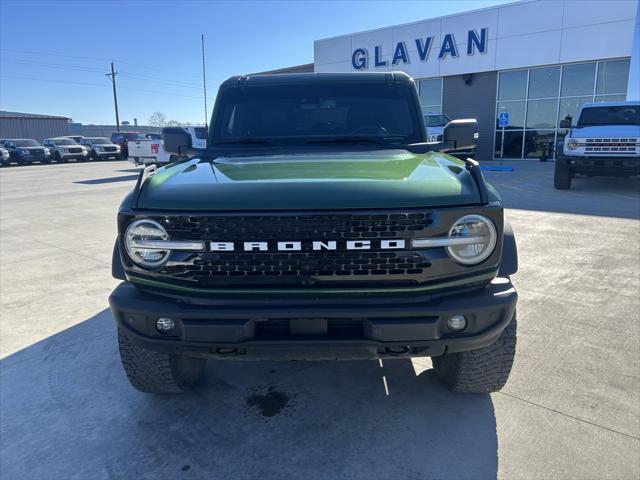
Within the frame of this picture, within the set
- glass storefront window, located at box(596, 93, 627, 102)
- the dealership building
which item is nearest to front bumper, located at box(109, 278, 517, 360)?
the dealership building

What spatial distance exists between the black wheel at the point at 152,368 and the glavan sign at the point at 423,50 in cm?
2145

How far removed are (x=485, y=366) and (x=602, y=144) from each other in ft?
32.4

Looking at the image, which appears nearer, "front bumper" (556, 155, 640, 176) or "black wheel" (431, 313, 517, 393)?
"black wheel" (431, 313, 517, 393)

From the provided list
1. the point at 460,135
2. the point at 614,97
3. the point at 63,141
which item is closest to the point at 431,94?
the point at 614,97

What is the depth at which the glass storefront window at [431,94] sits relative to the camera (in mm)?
22344

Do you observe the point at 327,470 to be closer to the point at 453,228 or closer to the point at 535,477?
the point at 535,477

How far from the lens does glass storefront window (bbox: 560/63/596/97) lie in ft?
59.9

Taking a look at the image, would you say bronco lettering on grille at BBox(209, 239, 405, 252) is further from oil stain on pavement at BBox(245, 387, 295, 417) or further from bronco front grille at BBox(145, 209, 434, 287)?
oil stain on pavement at BBox(245, 387, 295, 417)

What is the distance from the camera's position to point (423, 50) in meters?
22.0

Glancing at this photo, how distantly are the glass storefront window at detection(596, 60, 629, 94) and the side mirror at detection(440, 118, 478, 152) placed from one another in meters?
18.5

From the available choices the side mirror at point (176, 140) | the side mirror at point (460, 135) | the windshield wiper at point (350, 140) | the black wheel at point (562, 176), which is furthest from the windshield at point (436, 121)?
the side mirror at point (176, 140)

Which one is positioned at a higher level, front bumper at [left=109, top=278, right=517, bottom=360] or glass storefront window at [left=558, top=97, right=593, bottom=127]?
glass storefront window at [left=558, top=97, right=593, bottom=127]

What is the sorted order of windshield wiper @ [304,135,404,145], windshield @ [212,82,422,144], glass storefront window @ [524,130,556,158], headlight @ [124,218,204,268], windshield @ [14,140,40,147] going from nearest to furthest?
1. headlight @ [124,218,204,268]
2. windshield wiper @ [304,135,404,145]
3. windshield @ [212,82,422,144]
4. glass storefront window @ [524,130,556,158]
5. windshield @ [14,140,40,147]

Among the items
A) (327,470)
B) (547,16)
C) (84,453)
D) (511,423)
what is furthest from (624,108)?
(84,453)
